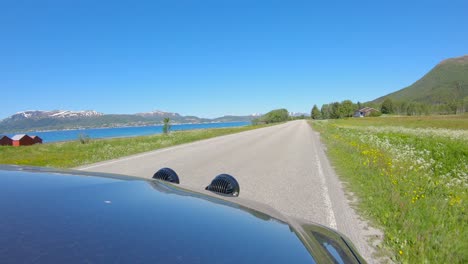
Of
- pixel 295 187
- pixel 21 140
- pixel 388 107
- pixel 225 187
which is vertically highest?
pixel 388 107

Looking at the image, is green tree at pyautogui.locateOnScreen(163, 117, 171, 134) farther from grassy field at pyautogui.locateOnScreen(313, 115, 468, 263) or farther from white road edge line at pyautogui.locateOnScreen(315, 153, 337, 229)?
grassy field at pyautogui.locateOnScreen(313, 115, 468, 263)

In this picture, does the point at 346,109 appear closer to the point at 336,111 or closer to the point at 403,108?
the point at 336,111

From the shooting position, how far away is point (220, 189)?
9.32 ft

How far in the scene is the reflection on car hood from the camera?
118 centimetres

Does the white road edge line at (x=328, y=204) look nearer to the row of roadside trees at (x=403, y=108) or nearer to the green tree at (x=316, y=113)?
the row of roadside trees at (x=403, y=108)

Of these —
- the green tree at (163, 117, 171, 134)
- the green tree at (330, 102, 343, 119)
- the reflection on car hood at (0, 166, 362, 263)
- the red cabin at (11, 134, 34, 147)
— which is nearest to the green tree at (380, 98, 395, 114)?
the green tree at (330, 102, 343, 119)

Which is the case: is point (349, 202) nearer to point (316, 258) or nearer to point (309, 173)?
point (309, 173)

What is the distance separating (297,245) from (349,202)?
176 inches

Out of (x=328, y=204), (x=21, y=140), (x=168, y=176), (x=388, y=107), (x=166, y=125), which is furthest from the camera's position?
(x=388, y=107)

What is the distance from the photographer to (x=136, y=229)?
1472 mm

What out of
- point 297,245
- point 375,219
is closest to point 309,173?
point 375,219

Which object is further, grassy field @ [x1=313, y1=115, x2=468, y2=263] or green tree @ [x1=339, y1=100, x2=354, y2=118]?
green tree @ [x1=339, y1=100, x2=354, y2=118]

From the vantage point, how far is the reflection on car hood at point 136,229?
3.86 feet

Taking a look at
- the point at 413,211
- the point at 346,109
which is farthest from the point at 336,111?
the point at 413,211
